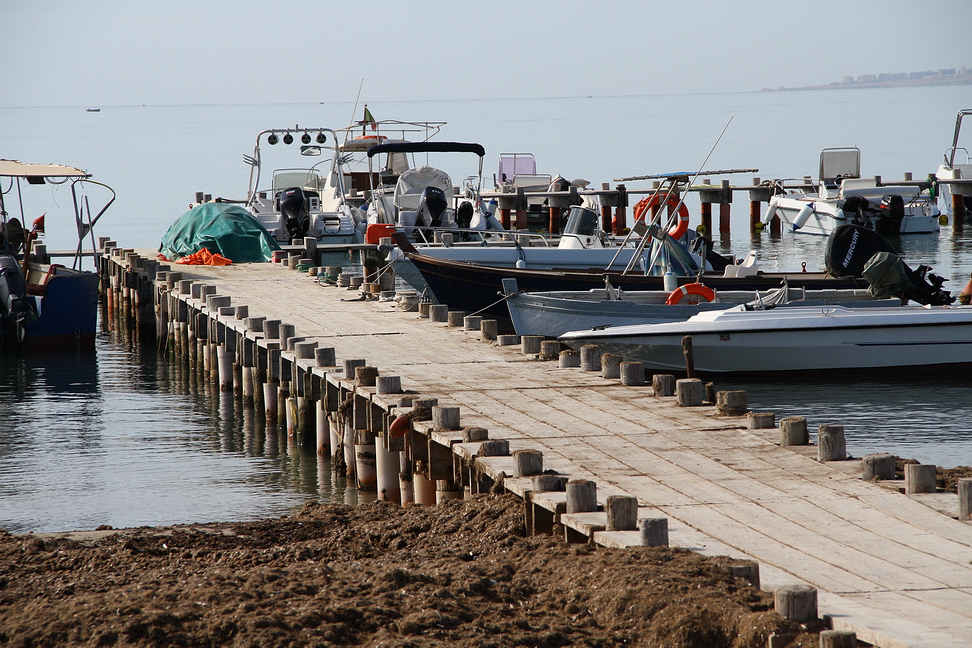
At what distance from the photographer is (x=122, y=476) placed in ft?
41.7

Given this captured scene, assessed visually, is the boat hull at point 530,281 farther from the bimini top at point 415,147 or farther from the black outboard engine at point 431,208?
the bimini top at point 415,147

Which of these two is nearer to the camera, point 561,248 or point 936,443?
point 936,443

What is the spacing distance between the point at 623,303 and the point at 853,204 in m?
21.4

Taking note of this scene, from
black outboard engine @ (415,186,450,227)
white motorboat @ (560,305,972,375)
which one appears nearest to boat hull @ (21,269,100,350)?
white motorboat @ (560,305,972,375)

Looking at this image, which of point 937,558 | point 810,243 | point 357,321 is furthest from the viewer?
point 810,243

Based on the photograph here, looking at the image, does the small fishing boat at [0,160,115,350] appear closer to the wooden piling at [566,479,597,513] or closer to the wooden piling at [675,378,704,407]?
the wooden piling at [675,378,704,407]

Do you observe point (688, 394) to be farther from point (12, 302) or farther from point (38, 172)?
point (38, 172)

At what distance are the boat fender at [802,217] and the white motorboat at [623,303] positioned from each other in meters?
20.5

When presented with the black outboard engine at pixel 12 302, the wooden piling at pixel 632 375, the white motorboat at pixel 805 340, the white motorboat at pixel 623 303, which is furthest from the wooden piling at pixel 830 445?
the black outboard engine at pixel 12 302

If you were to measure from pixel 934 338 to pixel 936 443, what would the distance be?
316 cm

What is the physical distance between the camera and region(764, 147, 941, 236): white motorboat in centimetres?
3691

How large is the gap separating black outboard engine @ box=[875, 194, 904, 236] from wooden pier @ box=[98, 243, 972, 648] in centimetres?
2438

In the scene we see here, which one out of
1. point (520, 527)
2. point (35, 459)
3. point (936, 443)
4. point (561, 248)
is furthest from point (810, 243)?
point (520, 527)

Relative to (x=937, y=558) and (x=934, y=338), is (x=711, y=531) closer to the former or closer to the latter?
(x=937, y=558)
